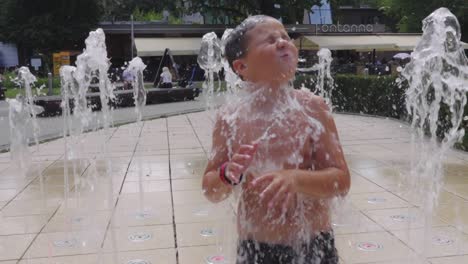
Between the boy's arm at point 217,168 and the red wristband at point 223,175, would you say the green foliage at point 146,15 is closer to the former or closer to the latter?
the boy's arm at point 217,168

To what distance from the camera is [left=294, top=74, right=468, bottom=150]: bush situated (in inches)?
512

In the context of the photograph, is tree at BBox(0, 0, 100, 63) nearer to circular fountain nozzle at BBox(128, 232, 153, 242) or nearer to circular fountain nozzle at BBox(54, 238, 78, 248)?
circular fountain nozzle at BBox(54, 238, 78, 248)

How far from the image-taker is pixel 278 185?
168 centimetres

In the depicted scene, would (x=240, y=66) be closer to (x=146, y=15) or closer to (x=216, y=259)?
(x=216, y=259)

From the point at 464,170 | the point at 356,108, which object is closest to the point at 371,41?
the point at 356,108

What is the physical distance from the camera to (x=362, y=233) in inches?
179

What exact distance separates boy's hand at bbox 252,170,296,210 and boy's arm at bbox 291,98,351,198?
0.10 ft

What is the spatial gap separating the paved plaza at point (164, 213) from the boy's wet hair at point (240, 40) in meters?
2.30

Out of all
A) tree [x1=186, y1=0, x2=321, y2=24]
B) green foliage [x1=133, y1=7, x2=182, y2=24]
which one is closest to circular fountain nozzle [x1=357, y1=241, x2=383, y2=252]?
tree [x1=186, y1=0, x2=321, y2=24]

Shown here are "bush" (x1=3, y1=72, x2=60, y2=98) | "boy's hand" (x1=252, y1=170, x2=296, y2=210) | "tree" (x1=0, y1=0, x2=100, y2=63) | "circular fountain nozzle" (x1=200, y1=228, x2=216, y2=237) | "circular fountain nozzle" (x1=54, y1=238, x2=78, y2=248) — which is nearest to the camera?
"boy's hand" (x1=252, y1=170, x2=296, y2=210)

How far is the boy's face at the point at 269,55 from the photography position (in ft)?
5.93

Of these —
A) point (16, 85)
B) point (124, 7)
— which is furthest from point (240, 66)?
point (124, 7)

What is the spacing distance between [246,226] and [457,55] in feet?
26.3

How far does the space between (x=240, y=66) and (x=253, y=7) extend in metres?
31.1
